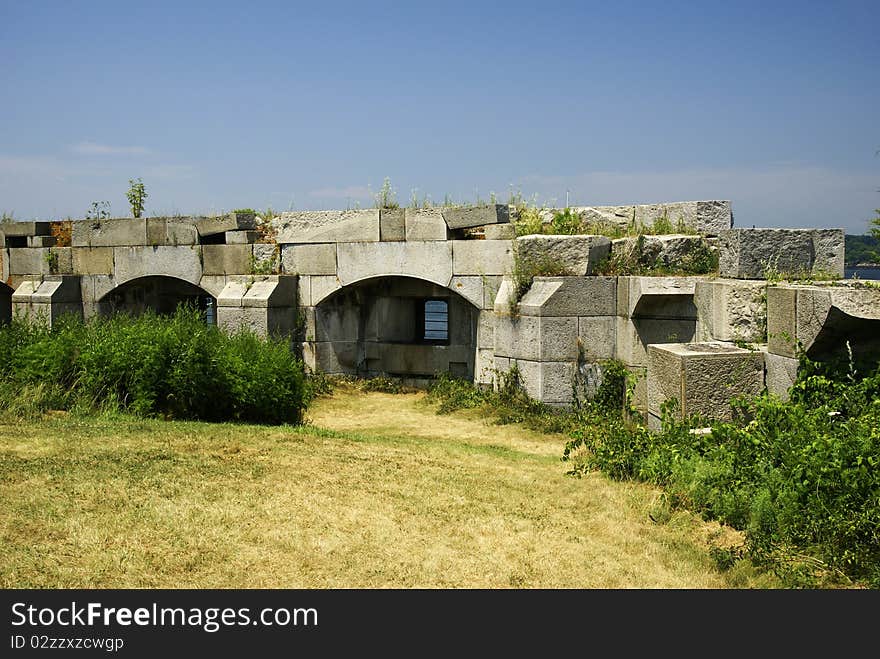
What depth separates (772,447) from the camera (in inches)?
205

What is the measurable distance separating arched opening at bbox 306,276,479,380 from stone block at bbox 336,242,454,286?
397 millimetres

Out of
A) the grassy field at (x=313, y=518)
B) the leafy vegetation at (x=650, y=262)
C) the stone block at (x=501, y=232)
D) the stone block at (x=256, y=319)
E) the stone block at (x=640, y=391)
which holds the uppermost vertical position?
the stone block at (x=501, y=232)

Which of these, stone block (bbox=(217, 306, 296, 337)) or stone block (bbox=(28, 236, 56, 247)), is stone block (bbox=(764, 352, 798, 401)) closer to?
stone block (bbox=(217, 306, 296, 337))

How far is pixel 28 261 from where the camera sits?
47.1ft

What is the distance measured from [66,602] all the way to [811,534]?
3.91m

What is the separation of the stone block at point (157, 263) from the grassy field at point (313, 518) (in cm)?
550

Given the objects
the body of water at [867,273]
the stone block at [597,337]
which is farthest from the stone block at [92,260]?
the body of water at [867,273]

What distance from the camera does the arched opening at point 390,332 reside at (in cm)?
1227

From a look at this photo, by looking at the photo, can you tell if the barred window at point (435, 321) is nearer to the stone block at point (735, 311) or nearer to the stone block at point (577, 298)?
the stone block at point (577, 298)

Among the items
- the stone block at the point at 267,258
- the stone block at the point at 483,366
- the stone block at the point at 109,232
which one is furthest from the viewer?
the stone block at the point at 109,232

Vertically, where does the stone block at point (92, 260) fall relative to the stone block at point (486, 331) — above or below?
above

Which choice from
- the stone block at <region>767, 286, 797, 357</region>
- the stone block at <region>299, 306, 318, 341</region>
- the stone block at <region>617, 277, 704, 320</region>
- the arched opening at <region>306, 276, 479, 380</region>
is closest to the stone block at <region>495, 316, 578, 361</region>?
the stone block at <region>617, 277, 704, 320</region>

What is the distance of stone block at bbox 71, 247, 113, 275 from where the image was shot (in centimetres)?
1365

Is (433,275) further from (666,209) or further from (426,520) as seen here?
(426,520)
